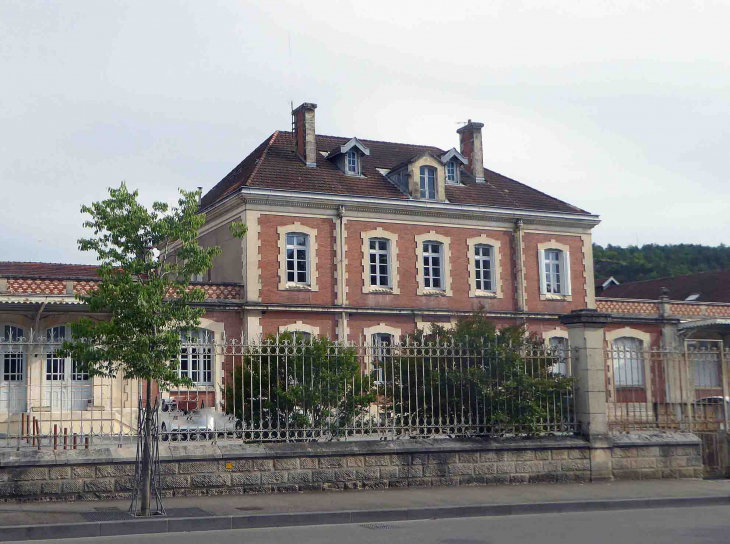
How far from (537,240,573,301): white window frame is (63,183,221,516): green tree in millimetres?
24874

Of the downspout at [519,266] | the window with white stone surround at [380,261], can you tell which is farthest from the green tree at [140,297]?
the downspout at [519,266]

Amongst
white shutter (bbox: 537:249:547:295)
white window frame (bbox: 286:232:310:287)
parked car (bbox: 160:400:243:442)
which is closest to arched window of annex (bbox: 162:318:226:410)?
parked car (bbox: 160:400:243:442)

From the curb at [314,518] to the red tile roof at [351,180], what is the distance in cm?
2019

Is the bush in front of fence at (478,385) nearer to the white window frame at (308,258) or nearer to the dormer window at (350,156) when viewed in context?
the white window frame at (308,258)

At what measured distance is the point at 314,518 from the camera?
12273 millimetres

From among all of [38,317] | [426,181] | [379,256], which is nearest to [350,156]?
[426,181]

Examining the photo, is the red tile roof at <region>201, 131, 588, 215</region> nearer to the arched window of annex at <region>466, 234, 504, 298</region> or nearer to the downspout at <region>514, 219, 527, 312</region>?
the downspout at <region>514, 219, 527, 312</region>

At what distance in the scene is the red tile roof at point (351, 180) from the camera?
108 ft

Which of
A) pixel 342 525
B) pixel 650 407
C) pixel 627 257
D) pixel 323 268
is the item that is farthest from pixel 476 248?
pixel 627 257

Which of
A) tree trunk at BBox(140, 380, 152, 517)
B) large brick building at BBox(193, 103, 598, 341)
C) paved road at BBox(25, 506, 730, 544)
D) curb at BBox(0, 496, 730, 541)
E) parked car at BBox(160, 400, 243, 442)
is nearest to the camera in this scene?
paved road at BBox(25, 506, 730, 544)

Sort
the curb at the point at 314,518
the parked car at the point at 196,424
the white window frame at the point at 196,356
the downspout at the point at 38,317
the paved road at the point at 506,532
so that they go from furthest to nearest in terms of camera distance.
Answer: the downspout at the point at 38,317, the parked car at the point at 196,424, the white window frame at the point at 196,356, the curb at the point at 314,518, the paved road at the point at 506,532

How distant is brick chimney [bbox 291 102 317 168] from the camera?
113 ft

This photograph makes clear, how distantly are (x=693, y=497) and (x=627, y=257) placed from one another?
71.7 meters

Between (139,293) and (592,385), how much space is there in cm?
833
